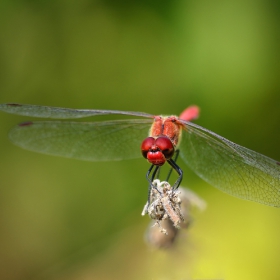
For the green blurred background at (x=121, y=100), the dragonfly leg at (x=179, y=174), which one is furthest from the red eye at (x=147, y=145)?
the green blurred background at (x=121, y=100)

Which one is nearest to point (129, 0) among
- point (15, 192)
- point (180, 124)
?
point (180, 124)

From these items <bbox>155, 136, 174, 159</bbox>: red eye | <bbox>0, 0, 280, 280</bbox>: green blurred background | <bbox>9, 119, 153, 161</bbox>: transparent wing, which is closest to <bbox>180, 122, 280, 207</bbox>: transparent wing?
<bbox>155, 136, 174, 159</bbox>: red eye

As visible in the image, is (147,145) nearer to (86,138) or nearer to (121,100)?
(86,138)

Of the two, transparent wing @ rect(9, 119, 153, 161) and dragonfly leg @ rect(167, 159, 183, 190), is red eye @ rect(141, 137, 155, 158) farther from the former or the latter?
transparent wing @ rect(9, 119, 153, 161)

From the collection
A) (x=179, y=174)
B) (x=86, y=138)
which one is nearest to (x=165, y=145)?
(x=179, y=174)

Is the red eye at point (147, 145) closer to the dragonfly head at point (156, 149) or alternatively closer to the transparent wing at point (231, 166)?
the dragonfly head at point (156, 149)
